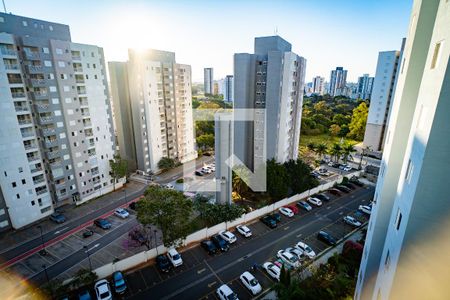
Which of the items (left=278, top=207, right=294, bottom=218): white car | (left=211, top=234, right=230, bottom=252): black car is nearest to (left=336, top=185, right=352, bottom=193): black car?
(left=278, top=207, right=294, bottom=218): white car

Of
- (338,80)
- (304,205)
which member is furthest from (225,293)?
(338,80)

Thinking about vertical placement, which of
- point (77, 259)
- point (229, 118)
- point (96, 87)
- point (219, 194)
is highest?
point (96, 87)

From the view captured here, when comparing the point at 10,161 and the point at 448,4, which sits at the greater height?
the point at 448,4

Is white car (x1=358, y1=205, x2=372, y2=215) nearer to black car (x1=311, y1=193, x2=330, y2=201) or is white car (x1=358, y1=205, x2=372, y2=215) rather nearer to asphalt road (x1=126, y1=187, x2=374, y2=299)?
asphalt road (x1=126, y1=187, x2=374, y2=299)

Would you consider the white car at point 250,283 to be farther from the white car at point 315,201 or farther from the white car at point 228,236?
the white car at point 315,201

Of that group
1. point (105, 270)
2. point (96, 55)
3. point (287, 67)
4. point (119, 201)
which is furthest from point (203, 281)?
point (96, 55)

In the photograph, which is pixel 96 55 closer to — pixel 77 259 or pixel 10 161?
pixel 10 161

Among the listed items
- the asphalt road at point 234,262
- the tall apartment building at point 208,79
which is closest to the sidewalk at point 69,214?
the asphalt road at point 234,262

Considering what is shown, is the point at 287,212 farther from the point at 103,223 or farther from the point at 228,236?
the point at 103,223

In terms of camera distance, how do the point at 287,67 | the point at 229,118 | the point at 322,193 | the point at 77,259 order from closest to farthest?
1. the point at 77,259
2. the point at 229,118
3. the point at 287,67
4. the point at 322,193
